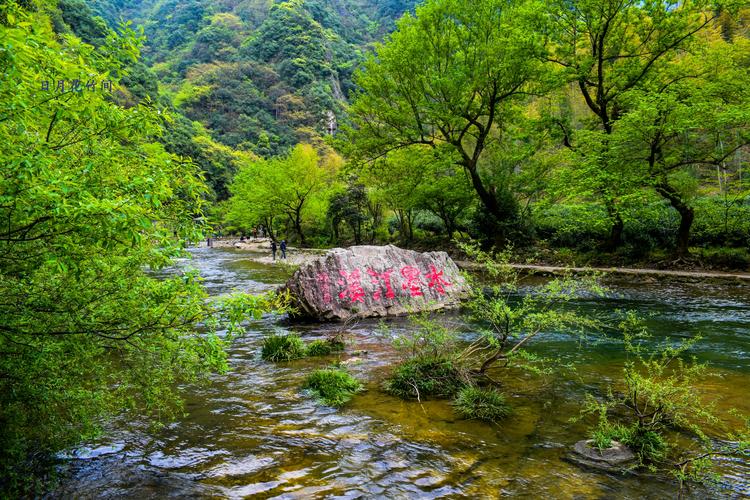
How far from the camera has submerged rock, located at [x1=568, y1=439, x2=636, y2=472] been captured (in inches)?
161

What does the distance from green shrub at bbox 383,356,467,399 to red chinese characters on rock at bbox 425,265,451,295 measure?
6.64 metres

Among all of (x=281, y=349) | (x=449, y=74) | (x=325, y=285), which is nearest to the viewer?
(x=281, y=349)

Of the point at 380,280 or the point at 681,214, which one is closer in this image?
the point at 380,280

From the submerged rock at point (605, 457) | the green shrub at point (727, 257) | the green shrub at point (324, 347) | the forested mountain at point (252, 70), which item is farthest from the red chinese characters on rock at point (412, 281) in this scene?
the forested mountain at point (252, 70)

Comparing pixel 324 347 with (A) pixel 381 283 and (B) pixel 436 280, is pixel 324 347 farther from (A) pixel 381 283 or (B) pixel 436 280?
(B) pixel 436 280

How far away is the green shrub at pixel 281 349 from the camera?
7.94 metres

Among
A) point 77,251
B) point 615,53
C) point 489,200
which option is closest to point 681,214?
point 615,53

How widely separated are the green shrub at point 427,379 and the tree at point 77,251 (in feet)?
10.3

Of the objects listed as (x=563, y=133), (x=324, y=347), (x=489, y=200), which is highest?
(x=563, y=133)

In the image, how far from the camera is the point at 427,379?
20.5 ft

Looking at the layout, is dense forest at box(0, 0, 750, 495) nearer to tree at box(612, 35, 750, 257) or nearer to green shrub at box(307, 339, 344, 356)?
tree at box(612, 35, 750, 257)

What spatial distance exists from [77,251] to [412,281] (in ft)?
33.9

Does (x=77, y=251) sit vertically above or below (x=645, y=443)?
above

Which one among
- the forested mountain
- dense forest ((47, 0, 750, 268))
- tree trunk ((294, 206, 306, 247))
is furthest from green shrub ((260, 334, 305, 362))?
the forested mountain
